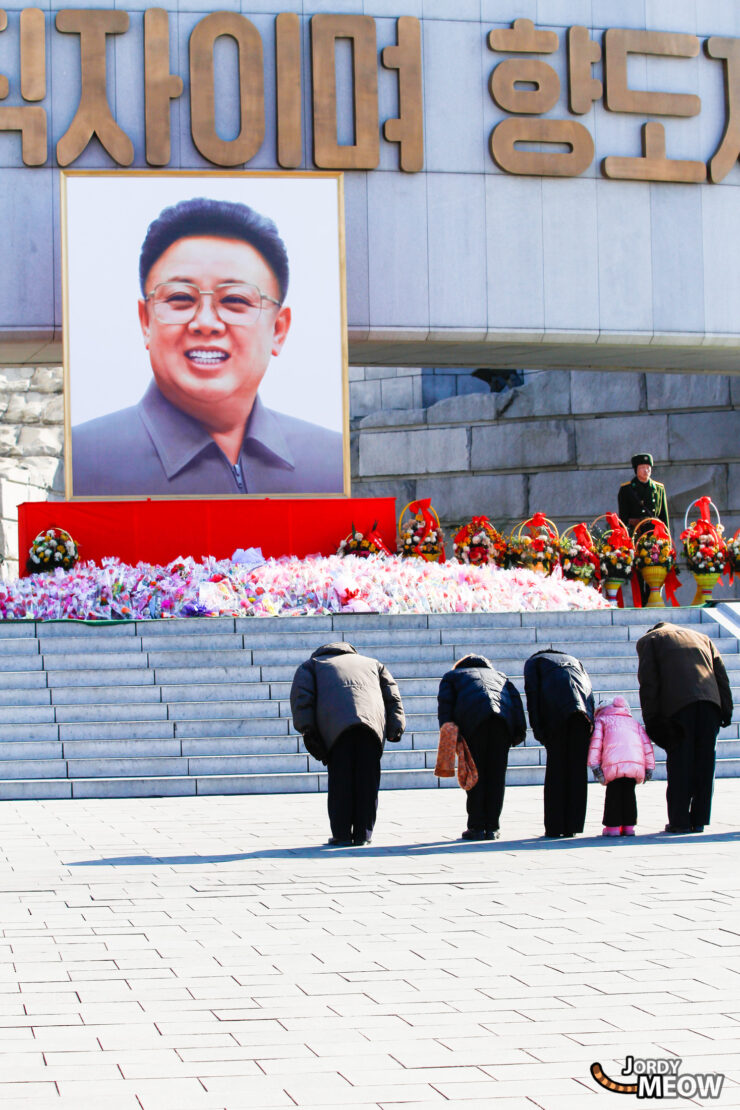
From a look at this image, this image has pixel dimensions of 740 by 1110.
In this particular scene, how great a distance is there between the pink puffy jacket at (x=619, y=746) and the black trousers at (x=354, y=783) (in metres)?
1.29

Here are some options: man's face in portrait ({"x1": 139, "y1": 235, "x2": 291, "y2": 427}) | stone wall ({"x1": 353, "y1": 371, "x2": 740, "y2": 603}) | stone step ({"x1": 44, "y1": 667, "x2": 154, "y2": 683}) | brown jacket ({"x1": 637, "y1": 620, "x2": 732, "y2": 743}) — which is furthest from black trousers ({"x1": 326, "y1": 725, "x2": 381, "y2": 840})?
stone wall ({"x1": 353, "y1": 371, "x2": 740, "y2": 603})

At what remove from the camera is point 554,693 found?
8.72m

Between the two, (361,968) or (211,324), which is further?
(211,324)

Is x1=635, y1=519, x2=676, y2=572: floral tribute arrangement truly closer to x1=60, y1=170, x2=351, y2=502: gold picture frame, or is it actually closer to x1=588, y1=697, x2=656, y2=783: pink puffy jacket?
x1=60, y1=170, x2=351, y2=502: gold picture frame

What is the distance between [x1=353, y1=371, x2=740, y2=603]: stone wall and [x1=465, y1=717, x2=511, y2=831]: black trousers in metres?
15.2

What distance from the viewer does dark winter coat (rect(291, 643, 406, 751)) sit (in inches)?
336

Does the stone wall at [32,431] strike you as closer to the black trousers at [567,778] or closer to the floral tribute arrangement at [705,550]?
the floral tribute arrangement at [705,550]

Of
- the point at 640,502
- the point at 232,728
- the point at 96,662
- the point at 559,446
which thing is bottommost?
the point at 232,728

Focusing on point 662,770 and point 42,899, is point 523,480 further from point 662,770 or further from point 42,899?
point 42,899

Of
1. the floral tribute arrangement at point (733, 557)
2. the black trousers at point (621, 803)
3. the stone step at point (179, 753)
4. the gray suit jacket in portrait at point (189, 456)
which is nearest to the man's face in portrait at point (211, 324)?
the gray suit jacket in portrait at point (189, 456)

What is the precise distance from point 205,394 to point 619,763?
10141 millimetres

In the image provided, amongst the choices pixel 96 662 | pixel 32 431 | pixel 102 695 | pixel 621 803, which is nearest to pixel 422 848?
pixel 621 803

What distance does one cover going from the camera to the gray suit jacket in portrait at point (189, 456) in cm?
1742

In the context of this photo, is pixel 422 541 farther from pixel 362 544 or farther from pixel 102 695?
pixel 102 695
